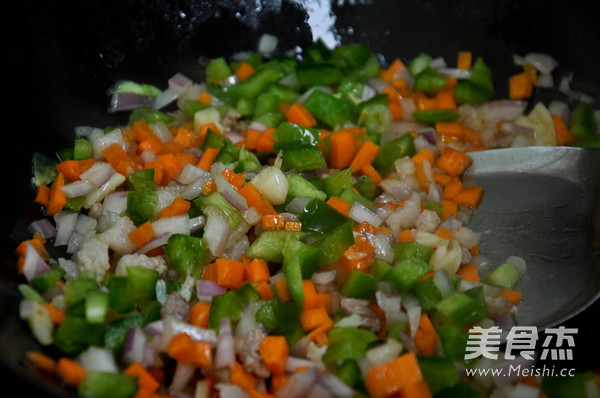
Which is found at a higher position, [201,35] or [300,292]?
[201,35]

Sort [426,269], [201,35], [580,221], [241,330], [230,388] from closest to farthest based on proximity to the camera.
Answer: [230,388] < [241,330] < [426,269] < [580,221] < [201,35]

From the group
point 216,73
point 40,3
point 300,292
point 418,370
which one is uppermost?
point 40,3

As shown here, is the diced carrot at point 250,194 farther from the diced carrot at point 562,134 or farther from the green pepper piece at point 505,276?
the diced carrot at point 562,134

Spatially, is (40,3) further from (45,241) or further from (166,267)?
(166,267)

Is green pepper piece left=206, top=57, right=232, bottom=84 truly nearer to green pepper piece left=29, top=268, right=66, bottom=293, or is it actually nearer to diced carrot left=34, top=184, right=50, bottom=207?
diced carrot left=34, top=184, right=50, bottom=207

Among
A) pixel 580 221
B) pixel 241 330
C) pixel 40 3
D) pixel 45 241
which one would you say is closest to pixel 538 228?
pixel 580 221

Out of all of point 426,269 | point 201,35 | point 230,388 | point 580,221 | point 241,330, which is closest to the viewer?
point 230,388

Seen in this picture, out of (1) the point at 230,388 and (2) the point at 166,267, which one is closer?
(1) the point at 230,388
